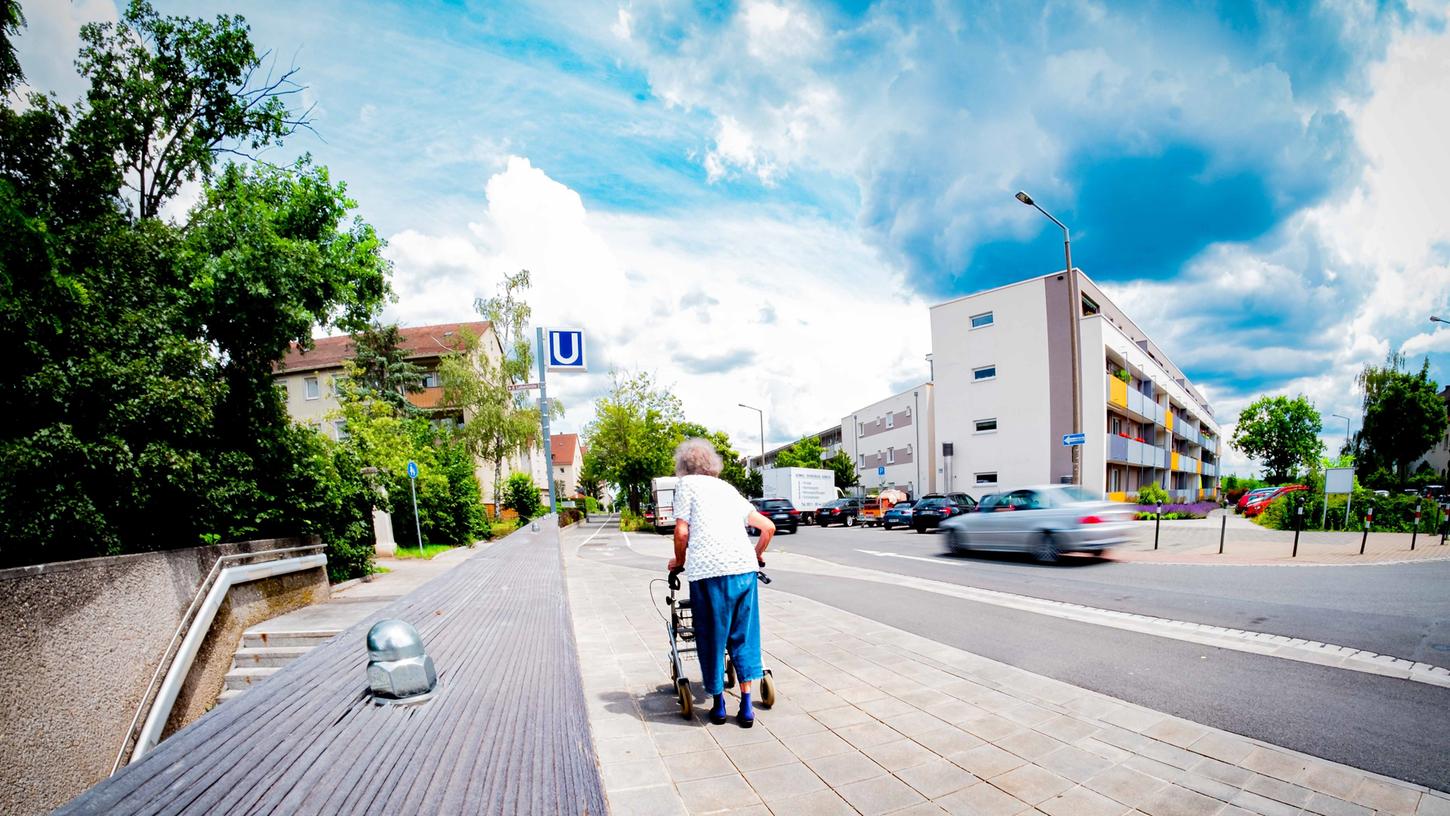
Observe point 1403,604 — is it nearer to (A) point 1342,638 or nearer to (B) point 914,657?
(A) point 1342,638

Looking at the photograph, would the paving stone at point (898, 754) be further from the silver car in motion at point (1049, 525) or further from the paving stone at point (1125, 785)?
the silver car in motion at point (1049, 525)

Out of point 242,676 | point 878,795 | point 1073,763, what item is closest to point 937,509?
point 1073,763

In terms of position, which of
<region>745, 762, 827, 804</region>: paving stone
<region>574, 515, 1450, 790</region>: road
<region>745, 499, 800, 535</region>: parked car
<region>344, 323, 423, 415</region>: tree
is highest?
<region>344, 323, 423, 415</region>: tree

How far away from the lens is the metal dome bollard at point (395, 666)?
241cm

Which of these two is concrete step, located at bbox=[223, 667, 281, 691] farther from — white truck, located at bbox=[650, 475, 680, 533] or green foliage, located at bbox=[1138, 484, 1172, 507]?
green foliage, located at bbox=[1138, 484, 1172, 507]

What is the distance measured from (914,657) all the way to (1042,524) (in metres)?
8.24

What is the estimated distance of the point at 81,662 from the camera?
4.82 m

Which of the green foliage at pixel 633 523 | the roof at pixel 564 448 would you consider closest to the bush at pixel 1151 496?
the green foliage at pixel 633 523

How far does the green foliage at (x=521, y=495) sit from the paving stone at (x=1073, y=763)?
31.3 meters

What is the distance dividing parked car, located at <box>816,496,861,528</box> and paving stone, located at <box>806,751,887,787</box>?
26.7 m

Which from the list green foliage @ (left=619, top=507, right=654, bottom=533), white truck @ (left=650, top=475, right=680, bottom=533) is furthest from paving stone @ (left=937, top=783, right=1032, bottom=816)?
green foliage @ (left=619, top=507, right=654, bottom=533)

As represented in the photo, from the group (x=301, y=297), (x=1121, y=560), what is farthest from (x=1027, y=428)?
(x=301, y=297)

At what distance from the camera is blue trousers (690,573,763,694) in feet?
11.3

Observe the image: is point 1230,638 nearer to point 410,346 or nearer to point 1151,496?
point 1151,496
